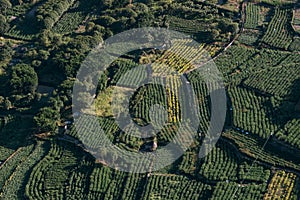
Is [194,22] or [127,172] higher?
[194,22]

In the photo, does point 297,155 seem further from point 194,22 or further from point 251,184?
point 194,22

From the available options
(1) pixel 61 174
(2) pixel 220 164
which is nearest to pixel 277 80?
(2) pixel 220 164

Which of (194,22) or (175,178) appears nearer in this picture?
(175,178)

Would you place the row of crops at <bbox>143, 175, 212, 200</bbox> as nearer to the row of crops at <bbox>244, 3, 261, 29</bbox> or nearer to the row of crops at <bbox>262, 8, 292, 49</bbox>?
the row of crops at <bbox>262, 8, 292, 49</bbox>

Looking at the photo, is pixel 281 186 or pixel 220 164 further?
pixel 220 164

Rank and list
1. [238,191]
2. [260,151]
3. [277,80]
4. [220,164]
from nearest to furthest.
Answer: [238,191]
[220,164]
[260,151]
[277,80]

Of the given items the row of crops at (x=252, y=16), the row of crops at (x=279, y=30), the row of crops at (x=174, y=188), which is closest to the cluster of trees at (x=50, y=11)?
the row of crops at (x=252, y=16)

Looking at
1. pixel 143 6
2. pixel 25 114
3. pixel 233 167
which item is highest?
pixel 143 6

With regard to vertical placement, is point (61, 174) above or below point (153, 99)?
below

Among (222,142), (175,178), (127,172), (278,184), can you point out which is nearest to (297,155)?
(278,184)

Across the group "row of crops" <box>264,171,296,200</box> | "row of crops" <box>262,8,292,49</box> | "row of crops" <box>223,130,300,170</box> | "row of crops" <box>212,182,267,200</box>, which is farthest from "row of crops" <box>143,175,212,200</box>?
"row of crops" <box>262,8,292,49</box>

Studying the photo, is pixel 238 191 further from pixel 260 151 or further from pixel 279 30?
pixel 279 30
